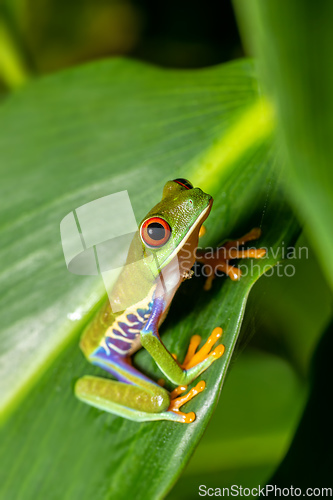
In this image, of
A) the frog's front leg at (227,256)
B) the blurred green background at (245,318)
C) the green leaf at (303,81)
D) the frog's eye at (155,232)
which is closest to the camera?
the green leaf at (303,81)

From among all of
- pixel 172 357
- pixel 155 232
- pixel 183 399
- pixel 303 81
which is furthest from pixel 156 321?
pixel 303 81

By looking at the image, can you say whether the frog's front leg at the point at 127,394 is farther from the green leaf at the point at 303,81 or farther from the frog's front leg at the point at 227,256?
the green leaf at the point at 303,81

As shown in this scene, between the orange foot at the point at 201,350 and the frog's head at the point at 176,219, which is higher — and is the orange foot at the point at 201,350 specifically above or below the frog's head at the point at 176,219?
below

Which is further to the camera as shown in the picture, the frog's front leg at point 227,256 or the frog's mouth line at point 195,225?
the frog's front leg at point 227,256

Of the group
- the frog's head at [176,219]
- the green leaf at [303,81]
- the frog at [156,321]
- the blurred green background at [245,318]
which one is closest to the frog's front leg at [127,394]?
the frog at [156,321]

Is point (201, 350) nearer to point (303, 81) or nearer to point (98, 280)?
point (98, 280)

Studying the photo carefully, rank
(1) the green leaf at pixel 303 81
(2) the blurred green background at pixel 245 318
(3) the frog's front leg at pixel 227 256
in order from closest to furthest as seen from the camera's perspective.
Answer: (1) the green leaf at pixel 303 81
(3) the frog's front leg at pixel 227 256
(2) the blurred green background at pixel 245 318
